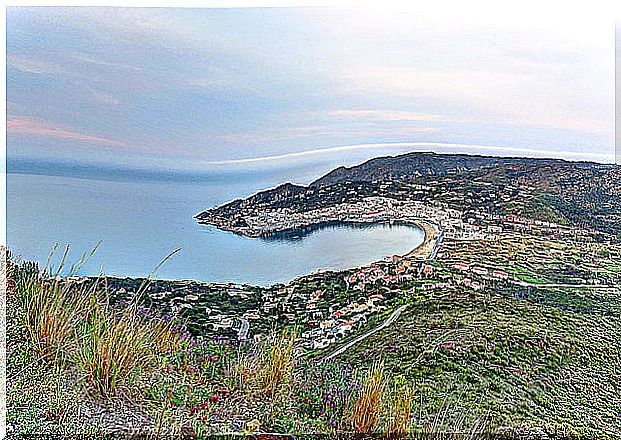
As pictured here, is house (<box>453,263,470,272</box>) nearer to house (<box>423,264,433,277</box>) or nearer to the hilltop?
the hilltop

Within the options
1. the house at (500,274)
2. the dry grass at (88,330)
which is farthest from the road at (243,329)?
the house at (500,274)

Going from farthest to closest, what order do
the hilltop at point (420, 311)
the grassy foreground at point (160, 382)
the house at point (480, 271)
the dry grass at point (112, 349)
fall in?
the house at point (480, 271) < the hilltop at point (420, 311) < the dry grass at point (112, 349) < the grassy foreground at point (160, 382)

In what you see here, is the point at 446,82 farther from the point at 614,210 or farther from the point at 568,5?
the point at 614,210

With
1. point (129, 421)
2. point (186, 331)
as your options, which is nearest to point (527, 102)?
point (186, 331)

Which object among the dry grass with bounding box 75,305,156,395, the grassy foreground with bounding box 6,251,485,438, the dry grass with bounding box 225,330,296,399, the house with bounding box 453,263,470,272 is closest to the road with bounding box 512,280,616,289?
the house with bounding box 453,263,470,272

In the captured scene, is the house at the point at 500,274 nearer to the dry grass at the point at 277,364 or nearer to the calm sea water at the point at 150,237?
the calm sea water at the point at 150,237

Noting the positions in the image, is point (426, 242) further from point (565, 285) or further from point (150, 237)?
point (150, 237)

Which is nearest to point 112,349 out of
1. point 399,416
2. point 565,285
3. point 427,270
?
point 399,416
